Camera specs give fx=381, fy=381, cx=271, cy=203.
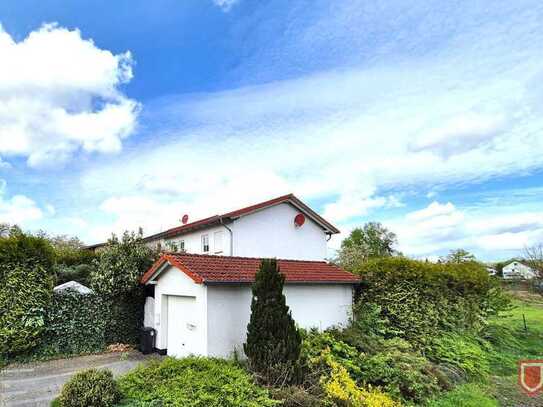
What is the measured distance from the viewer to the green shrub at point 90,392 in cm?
777

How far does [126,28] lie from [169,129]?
4295 millimetres

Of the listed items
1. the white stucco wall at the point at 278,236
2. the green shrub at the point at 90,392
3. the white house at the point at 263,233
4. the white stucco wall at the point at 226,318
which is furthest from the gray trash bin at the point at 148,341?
the white stucco wall at the point at 278,236

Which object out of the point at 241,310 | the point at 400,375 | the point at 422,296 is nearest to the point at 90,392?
the point at 241,310

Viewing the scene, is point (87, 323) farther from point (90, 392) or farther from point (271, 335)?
point (271, 335)

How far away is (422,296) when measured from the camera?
1616 centimetres

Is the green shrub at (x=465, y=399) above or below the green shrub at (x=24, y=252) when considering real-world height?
below

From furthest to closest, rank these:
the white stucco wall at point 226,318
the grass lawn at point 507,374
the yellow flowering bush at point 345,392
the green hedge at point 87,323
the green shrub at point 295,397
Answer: the green hedge at point 87,323, the white stucco wall at point 226,318, the grass lawn at point 507,374, the yellow flowering bush at point 345,392, the green shrub at point 295,397

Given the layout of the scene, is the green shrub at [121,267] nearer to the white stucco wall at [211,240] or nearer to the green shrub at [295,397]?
the white stucco wall at [211,240]

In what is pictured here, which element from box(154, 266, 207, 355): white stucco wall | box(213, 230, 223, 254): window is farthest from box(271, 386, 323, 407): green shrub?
box(213, 230, 223, 254): window

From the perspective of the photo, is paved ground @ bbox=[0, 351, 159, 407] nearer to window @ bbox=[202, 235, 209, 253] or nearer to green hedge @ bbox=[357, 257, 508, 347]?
window @ bbox=[202, 235, 209, 253]

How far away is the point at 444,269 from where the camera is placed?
17828 millimetres

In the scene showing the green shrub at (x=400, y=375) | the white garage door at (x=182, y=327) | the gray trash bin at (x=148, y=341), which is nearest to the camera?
the green shrub at (x=400, y=375)

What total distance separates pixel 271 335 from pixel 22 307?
9.10 metres

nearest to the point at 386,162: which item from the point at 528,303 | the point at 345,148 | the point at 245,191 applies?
the point at 345,148
